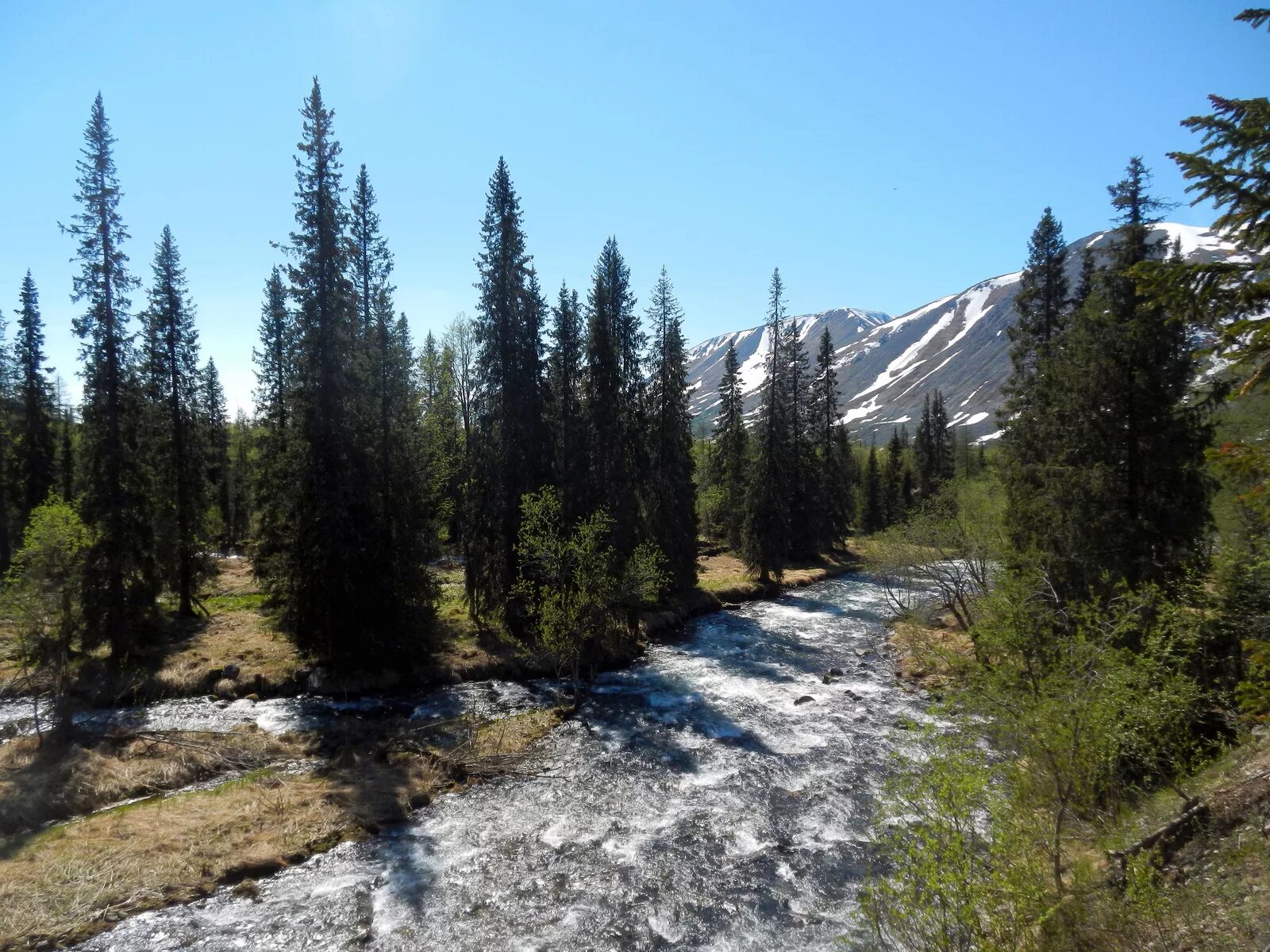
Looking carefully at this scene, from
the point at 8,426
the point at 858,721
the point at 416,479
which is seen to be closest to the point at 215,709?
the point at 416,479

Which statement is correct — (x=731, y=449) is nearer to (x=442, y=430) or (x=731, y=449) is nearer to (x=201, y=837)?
(x=442, y=430)

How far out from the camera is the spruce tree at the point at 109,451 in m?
24.6

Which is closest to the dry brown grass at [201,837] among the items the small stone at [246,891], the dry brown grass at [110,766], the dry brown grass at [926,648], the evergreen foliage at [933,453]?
the small stone at [246,891]

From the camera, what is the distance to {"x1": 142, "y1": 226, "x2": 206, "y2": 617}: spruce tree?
31641mm

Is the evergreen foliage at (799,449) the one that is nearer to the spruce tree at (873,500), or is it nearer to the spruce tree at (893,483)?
the spruce tree at (893,483)

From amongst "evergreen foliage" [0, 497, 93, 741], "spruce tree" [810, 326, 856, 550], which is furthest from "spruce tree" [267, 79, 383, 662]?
"spruce tree" [810, 326, 856, 550]

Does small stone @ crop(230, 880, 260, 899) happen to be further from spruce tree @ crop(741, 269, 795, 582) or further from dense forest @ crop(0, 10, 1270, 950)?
spruce tree @ crop(741, 269, 795, 582)

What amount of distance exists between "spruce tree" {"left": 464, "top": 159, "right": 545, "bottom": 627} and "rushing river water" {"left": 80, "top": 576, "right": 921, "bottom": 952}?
7.88 metres

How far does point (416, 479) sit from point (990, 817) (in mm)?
25033

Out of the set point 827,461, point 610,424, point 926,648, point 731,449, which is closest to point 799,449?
point 731,449

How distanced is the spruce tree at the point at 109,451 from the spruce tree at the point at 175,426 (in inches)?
179

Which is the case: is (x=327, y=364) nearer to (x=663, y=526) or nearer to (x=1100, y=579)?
(x=663, y=526)

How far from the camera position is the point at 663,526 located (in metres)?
39.2

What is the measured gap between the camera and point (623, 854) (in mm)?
13766
